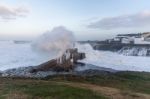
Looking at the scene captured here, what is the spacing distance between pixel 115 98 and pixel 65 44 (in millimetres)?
17808

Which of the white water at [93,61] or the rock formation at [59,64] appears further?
the white water at [93,61]

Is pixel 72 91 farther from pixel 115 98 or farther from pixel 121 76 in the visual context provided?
pixel 121 76

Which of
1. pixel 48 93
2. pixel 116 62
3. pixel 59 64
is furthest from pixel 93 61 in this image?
pixel 48 93

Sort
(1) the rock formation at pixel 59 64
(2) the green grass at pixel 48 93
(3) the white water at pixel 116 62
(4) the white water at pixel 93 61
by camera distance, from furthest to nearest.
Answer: (4) the white water at pixel 93 61
(3) the white water at pixel 116 62
(1) the rock formation at pixel 59 64
(2) the green grass at pixel 48 93

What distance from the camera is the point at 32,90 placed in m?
12.3

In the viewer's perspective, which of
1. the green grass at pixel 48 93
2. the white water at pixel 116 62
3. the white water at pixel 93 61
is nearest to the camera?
the green grass at pixel 48 93

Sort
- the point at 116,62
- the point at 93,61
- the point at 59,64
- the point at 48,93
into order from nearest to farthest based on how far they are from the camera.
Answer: the point at 48,93 < the point at 59,64 < the point at 93,61 < the point at 116,62

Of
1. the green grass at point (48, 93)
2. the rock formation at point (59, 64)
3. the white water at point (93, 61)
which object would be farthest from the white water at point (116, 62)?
the green grass at point (48, 93)

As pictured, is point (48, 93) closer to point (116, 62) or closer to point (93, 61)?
point (93, 61)

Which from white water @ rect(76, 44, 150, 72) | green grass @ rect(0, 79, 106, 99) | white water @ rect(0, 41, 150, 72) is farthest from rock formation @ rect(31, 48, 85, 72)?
green grass @ rect(0, 79, 106, 99)

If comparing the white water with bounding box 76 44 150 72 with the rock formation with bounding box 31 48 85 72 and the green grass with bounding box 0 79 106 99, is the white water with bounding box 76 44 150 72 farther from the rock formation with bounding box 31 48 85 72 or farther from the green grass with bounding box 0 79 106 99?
the green grass with bounding box 0 79 106 99

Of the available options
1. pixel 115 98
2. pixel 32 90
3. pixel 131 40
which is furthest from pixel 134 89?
pixel 131 40

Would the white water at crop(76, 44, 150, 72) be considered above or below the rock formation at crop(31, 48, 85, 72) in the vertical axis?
below

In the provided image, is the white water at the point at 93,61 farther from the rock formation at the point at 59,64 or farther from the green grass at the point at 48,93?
the green grass at the point at 48,93
